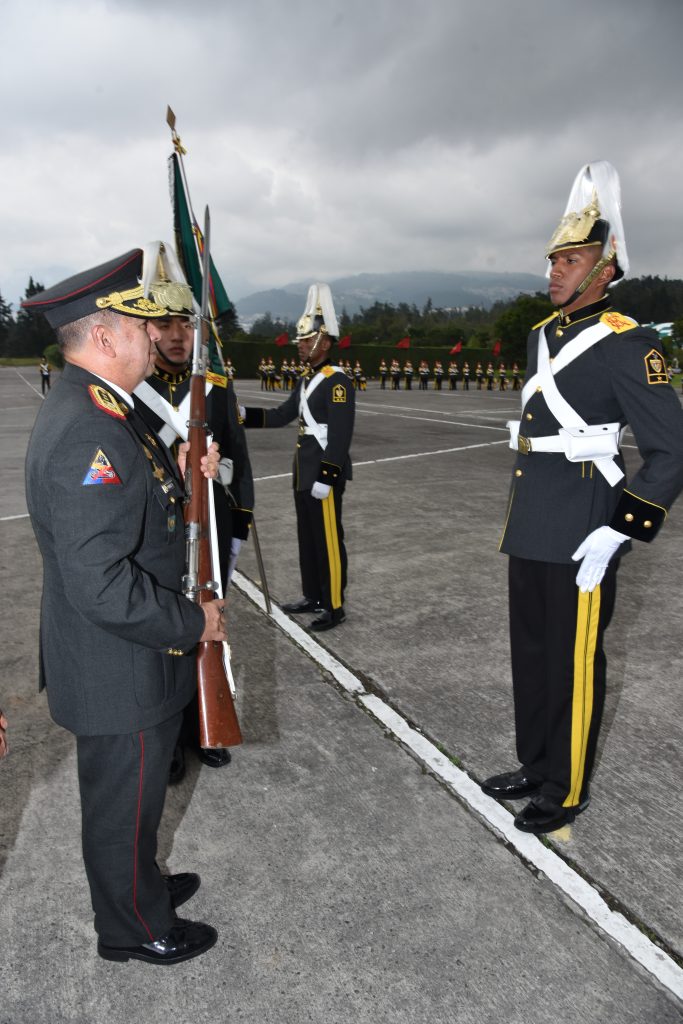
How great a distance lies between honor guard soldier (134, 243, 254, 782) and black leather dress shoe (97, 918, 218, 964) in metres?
0.84

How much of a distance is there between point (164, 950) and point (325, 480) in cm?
300

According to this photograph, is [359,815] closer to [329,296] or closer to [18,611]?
[18,611]

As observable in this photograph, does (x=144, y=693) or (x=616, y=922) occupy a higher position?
(x=144, y=693)

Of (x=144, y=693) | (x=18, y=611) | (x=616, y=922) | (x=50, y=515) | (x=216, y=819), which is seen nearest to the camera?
(x=50, y=515)

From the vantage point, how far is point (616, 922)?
2.21 metres

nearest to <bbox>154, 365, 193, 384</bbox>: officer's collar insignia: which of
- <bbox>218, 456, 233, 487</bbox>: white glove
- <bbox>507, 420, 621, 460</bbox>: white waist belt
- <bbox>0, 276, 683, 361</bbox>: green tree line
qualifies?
<bbox>218, 456, 233, 487</bbox>: white glove

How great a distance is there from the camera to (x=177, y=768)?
3043 mm

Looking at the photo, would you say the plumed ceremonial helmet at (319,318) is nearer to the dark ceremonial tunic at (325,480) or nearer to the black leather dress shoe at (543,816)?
the dark ceremonial tunic at (325,480)

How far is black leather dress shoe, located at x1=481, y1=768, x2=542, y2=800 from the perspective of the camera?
2873mm

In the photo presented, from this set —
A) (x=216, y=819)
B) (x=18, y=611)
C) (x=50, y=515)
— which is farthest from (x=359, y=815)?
(x=18, y=611)

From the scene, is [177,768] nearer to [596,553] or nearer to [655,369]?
[596,553]

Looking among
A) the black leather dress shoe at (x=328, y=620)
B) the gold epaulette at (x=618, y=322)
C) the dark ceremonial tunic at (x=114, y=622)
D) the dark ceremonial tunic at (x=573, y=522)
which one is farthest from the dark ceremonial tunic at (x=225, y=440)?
the gold epaulette at (x=618, y=322)

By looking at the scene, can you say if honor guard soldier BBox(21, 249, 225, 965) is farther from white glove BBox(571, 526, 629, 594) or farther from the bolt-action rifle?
white glove BBox(571, 526, 629, 594)

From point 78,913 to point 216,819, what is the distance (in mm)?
599
